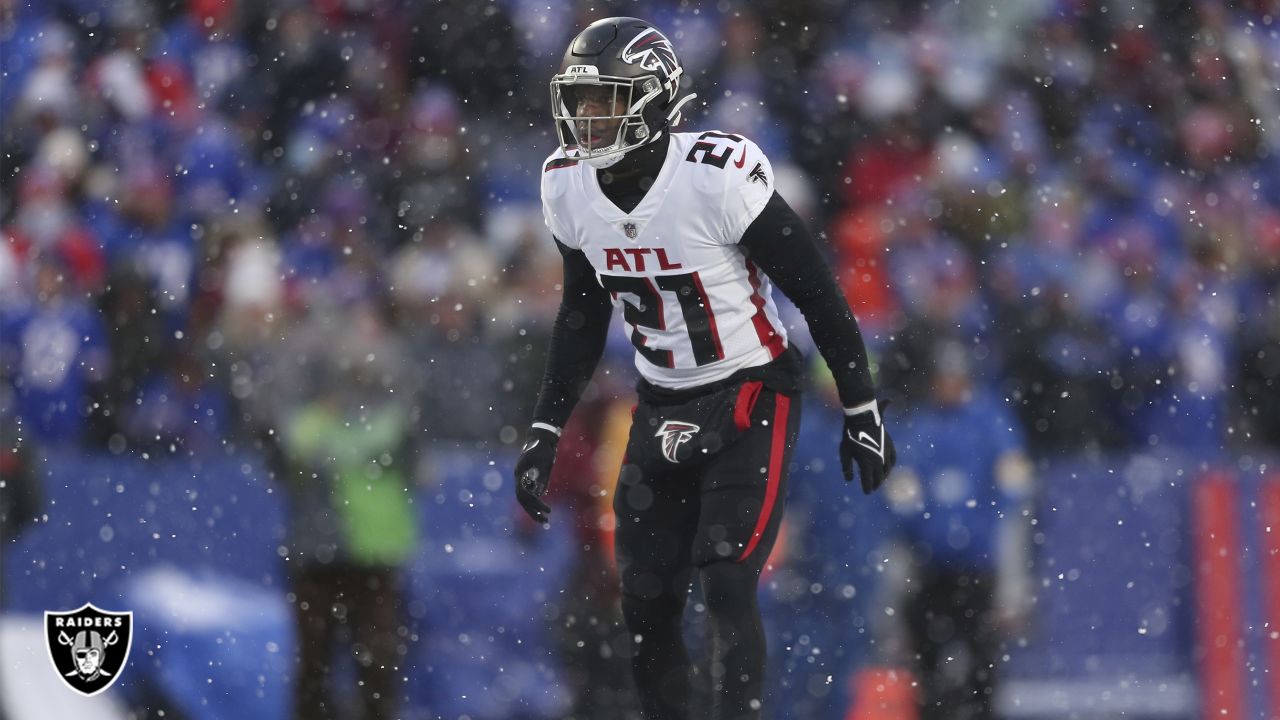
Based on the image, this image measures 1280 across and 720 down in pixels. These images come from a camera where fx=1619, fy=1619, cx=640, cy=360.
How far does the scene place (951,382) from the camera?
6.54 metres

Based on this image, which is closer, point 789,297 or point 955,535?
point 789,297

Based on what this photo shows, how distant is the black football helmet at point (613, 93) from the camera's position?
406cm

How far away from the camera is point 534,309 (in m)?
7.84

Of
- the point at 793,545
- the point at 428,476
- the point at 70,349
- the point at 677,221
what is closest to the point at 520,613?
the point at 428,476

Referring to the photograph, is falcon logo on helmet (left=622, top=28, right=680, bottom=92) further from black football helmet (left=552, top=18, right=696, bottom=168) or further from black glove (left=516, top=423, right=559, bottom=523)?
black glove (left=516, top=423, right=559, bottom=523)

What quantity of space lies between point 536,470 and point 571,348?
0.36 m

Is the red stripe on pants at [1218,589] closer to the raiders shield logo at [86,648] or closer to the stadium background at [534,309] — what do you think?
the stadium background at [534,309]

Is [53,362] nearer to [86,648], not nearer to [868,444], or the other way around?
[86,648]

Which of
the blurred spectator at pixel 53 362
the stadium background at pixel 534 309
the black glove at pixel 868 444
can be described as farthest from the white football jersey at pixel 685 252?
the blurred spectator at pixel 53 362

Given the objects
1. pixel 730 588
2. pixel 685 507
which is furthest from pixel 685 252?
pixel 730 588

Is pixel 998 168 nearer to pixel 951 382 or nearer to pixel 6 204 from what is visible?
pixel 951 382

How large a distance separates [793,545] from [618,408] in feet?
3.05

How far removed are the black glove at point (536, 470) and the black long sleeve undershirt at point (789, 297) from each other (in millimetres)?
55

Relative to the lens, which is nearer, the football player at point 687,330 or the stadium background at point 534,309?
the football player at point 687,330
